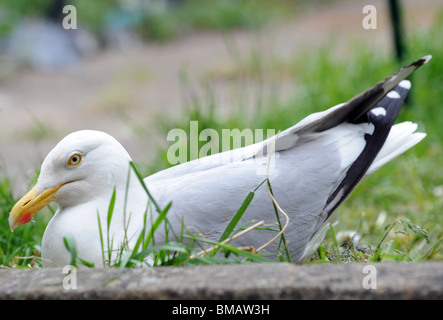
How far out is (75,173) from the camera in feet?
7.14

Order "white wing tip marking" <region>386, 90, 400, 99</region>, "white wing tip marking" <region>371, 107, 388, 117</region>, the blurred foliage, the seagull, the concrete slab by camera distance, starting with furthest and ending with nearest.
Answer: the blurred foliage
"white wing tip marking" <region>386, 90, 400, 99</region>
"white wing tip marking" <region>371, 107, 388, 117</region>
the seagull
the concrete slab

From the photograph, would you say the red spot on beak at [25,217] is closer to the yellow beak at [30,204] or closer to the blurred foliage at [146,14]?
the yellow beak at [30,204]

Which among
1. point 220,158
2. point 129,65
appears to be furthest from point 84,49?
point 220,158

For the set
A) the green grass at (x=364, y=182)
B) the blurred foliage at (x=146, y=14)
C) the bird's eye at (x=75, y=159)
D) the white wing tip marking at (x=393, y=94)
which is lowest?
the green grass at (x=364, y=182)

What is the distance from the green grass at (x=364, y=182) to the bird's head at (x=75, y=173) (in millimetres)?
235

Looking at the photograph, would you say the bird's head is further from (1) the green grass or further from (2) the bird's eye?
(1) the green grass

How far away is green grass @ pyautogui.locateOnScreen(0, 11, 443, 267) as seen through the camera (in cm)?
221

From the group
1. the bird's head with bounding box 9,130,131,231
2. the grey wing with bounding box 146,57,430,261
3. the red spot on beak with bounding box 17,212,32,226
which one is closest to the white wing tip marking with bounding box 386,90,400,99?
the grey wing with bounding box 146,57,430,261

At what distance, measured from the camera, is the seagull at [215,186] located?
2.12 m

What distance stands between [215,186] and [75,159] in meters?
0.46

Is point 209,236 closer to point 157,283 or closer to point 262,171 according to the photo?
point 262,171

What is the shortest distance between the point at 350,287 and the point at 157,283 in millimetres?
450

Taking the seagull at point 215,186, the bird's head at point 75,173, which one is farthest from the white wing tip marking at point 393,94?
the bird's head at point 75,173

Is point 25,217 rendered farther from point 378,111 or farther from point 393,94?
point 393,94
